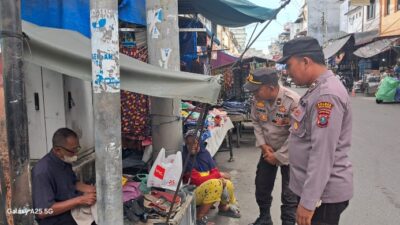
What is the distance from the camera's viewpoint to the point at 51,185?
316 centimetres

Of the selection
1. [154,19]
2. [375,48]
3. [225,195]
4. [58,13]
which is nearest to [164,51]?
[154,19]

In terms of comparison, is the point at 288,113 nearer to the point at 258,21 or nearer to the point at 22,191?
the point at 258,21

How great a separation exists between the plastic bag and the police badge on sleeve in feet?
53.4

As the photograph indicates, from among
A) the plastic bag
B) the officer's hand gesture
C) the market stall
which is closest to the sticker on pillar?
the market stall

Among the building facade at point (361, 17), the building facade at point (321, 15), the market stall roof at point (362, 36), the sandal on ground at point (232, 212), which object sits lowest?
the sandal on ground at point (232, 212)

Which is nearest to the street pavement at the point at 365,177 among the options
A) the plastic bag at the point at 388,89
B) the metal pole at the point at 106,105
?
the metal pole at the point at 106,105

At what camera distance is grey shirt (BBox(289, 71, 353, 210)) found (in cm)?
247

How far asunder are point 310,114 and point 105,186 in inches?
52.3

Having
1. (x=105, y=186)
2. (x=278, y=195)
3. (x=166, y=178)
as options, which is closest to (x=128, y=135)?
(x=166, y=178)

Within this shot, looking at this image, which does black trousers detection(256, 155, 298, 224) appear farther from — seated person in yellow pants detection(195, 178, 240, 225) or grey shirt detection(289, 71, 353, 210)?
grey shirt detection(289, 71, 353, 210)

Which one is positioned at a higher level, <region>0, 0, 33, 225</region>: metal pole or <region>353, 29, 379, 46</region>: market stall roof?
<region>353, 29, 379, 46</region>: market stall roof

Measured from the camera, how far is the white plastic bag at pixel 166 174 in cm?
398

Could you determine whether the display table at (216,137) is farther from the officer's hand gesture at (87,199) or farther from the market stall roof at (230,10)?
the officer's hand gesture at (87,199)

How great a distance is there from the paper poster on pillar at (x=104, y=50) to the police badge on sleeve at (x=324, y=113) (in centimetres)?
121
